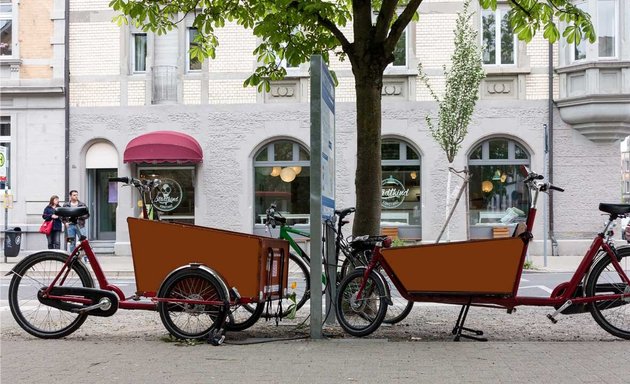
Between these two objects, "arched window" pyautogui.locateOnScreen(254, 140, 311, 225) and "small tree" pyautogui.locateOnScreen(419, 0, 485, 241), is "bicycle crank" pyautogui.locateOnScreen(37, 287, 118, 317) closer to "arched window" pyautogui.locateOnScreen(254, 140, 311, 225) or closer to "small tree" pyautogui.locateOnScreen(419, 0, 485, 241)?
"small tree" pyautogui.locateOnScreen(419, 0, 485, 241)

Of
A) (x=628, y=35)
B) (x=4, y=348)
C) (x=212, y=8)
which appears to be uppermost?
(x=628, y=35)

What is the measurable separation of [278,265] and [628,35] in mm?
16181

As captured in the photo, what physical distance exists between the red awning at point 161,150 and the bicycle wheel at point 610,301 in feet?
49.8

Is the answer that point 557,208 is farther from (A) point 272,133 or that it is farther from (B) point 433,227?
(A) point 272,133

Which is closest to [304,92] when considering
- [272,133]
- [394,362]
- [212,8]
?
[272,133]

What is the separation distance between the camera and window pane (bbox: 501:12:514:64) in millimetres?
20625

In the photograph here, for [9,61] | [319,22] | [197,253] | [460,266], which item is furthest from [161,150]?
[460,266]

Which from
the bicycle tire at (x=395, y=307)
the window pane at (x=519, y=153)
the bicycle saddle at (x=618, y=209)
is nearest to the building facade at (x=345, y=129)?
the window pane at (x=519, y=153)

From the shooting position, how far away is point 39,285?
6.60 meters

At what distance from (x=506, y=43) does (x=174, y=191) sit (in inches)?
417

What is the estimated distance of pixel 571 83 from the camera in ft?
65.6

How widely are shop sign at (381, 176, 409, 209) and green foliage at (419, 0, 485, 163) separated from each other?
95.9 inches

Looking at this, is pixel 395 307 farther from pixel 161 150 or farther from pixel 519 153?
pixel 519 153

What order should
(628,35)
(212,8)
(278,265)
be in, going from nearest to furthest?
1. (278,265)
2. (212,8)
3. (628,35)
